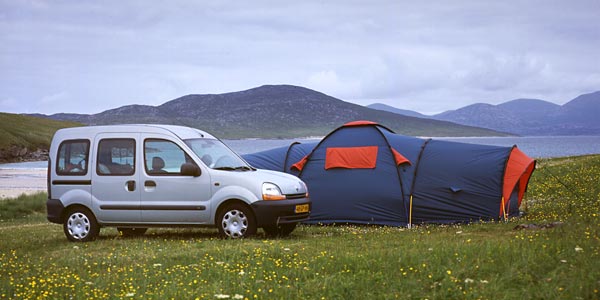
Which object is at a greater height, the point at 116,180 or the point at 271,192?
the point at 116,180

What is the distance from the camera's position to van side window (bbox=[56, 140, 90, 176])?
1484 cm

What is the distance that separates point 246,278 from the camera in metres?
9.31

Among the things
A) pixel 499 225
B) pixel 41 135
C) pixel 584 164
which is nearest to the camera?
pixel 499 225

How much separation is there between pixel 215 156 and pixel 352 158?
4526mm

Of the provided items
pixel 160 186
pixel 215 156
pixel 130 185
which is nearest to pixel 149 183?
pixel 160 186

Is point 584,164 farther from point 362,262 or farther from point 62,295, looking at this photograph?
point 62,295

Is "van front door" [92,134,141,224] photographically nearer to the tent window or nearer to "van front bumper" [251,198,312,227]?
"van front bumper" [251,198,312,227]

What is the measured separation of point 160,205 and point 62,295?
5.29 metres

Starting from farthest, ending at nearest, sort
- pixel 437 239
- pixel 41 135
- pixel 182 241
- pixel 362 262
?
1. pixel 41 135
2. pixel 182 241
3. pixel 437 239
4. pixel 362 262

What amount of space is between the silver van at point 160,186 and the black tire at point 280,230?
1.0 inches

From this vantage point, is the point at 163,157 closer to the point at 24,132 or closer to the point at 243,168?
the point at 243,168

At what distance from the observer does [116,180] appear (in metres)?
14.5

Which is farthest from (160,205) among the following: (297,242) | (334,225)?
(334,225)

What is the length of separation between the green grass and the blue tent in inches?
3600
